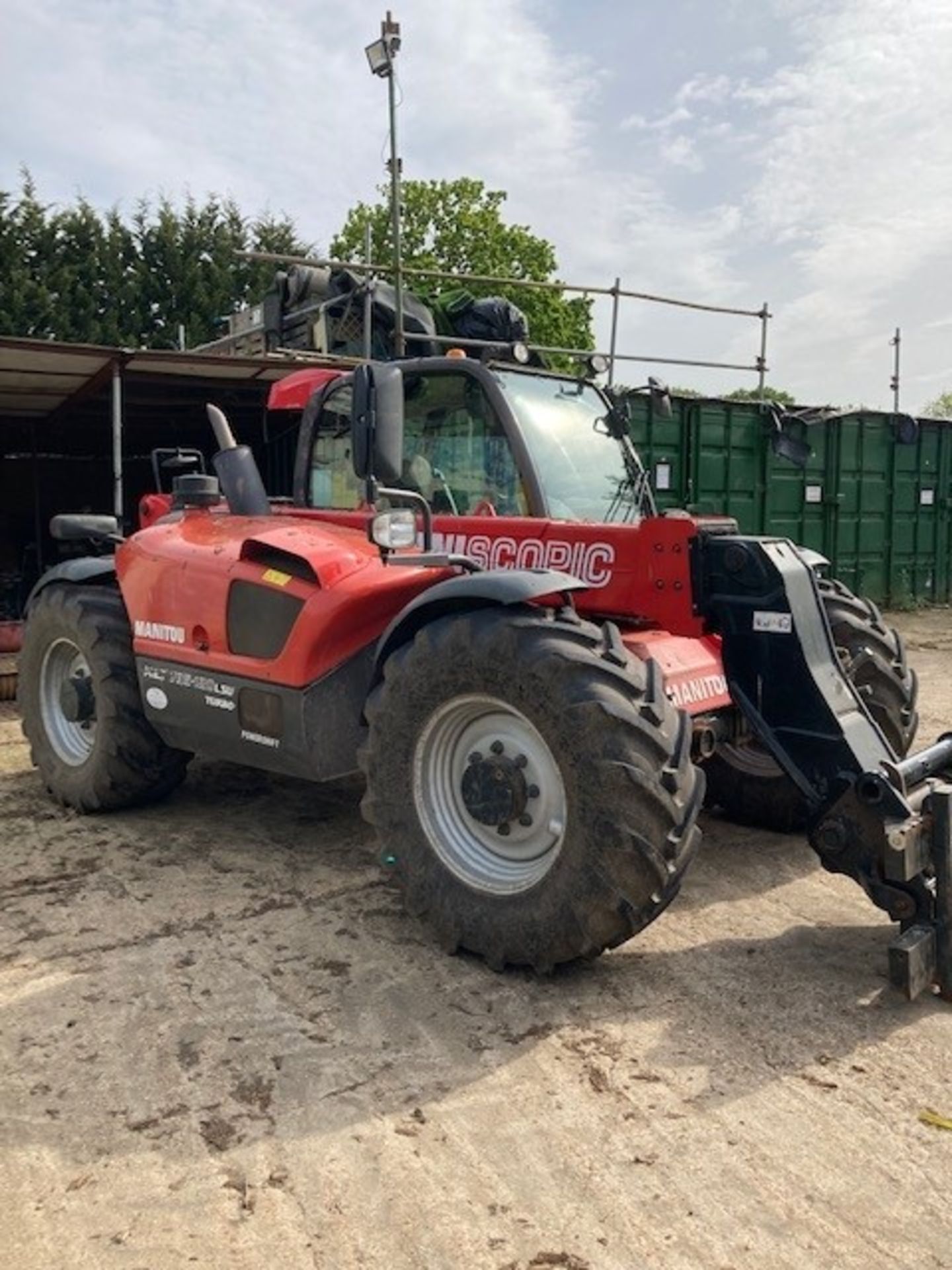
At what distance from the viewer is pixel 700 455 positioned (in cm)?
Result: 1241

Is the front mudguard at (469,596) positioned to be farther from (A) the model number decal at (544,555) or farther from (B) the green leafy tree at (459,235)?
(B) the green leafy tree at (459,235)

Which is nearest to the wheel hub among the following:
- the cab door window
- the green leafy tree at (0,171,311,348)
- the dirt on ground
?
the dirt on ground

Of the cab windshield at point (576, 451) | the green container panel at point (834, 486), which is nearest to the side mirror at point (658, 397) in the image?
the cab windshield at point (576, 451)

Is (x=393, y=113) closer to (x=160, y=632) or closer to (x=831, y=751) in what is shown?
(x=160, y=632)

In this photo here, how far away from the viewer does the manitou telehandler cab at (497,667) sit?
3131 mm

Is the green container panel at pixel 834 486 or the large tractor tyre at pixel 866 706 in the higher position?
the green container panel at pixel 834 486

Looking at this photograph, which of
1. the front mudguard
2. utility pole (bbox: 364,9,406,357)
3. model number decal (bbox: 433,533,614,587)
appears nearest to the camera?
the front mudguard

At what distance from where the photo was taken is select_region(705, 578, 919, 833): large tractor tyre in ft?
14.8

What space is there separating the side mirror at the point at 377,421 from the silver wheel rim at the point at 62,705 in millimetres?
2359

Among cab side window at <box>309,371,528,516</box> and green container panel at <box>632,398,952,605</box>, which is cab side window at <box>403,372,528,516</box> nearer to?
cab side window at <box>309,371,528,516</box>

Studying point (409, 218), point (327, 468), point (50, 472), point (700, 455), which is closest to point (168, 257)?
point (409, 218)

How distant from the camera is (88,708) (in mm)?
5172

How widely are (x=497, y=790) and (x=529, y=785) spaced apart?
0.33 ft

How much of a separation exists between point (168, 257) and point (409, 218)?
6.31 m
